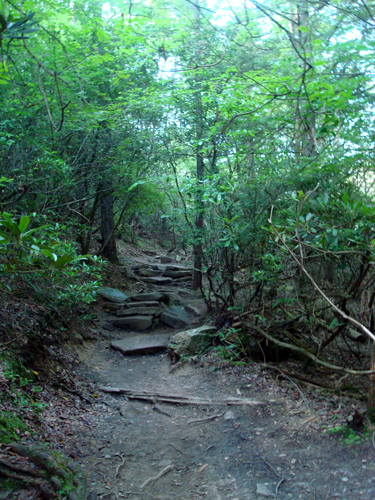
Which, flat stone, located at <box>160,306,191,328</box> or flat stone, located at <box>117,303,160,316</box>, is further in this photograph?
flat stone, located at <box>117,303,160,316</box>

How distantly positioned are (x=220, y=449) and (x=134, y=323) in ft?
16.6

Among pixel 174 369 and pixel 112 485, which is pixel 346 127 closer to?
pixel 174 369

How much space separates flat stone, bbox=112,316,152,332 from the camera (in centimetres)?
938

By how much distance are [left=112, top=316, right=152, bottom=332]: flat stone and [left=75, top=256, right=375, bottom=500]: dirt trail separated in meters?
2.72

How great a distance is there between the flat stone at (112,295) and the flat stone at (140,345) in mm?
2254

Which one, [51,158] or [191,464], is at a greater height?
[51,158]

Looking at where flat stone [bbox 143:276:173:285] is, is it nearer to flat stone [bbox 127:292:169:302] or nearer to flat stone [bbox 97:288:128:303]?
flat stone [bbox 97:288:128:303]

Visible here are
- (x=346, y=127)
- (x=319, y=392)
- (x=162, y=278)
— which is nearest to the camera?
(x=319, y=392)

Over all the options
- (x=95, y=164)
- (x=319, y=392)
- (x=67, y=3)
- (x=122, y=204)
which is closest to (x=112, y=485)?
(x=319, y=392)

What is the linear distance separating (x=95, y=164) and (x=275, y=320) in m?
5.21

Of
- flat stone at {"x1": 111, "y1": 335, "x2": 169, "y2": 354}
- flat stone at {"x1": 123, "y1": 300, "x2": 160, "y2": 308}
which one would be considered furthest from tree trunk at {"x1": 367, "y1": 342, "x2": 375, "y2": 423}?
flat stone at {"x1": 123, "y1": 300, "x2": 160, "y2": 308}

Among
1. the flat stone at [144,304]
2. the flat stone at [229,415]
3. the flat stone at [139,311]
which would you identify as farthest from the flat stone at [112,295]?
the flat stone at [229,415]

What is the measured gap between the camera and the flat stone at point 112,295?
34.6 ft

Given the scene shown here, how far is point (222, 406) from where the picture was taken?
565 centimetres
